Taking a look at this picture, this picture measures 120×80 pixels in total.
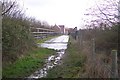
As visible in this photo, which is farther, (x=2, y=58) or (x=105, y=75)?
(x=2, y=58)

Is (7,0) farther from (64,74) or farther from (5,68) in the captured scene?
(64,74)

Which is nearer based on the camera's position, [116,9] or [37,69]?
[37,69]

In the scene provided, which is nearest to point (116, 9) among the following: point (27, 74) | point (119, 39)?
point (119, 39)

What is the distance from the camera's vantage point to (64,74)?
33.4 ft

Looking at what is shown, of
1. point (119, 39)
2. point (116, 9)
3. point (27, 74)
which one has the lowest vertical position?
point (27, 74)

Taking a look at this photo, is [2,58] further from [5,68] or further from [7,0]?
[7,0]

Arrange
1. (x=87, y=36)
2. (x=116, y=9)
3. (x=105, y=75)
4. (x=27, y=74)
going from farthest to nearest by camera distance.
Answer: (x=87, y=36) < (x=116, y=9) < (x=27, y=74) < (x=105, y=75)

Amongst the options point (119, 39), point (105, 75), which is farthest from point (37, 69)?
point (105, 75)

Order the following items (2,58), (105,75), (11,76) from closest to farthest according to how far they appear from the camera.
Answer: (105,75) → (11,76) → (2,58)

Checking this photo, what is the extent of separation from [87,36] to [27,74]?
7.56m

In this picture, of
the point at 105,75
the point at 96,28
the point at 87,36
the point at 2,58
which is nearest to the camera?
the point at 105,75

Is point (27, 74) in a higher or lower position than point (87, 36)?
lower

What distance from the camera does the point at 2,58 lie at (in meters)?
11.7

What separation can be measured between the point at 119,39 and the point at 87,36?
18.2ft
